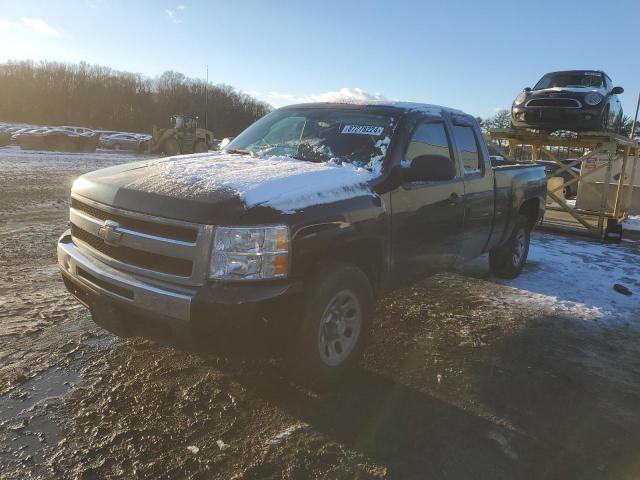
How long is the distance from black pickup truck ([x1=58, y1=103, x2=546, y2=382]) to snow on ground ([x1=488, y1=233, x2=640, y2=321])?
1738mm

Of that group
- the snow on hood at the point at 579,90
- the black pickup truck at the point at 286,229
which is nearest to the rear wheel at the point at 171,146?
the snow on hood at the point at 579,90

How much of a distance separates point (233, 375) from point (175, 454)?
894mm

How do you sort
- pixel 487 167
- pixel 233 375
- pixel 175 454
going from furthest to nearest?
pixel 487 167 → pixel 233 375 → pixel 175 454

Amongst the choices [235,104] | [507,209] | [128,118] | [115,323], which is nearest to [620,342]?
[507,209]

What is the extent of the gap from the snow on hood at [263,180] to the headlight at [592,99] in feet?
27.8

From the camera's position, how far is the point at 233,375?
3463 mm

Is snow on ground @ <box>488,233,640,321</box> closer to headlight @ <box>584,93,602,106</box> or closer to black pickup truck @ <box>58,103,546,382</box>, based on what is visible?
black pickup truck @ <box>58,103,546,382</box>

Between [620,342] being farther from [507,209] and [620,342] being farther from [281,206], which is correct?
[281,206]

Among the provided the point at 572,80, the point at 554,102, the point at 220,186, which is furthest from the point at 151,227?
the point at 572,80

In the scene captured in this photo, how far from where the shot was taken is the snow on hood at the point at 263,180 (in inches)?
112

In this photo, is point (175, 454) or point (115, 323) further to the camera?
point (115, 323)

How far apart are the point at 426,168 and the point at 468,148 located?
4.69 ft

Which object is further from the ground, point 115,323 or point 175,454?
point 115,323

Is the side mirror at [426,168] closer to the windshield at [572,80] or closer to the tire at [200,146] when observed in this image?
the windshield at [572,80]
